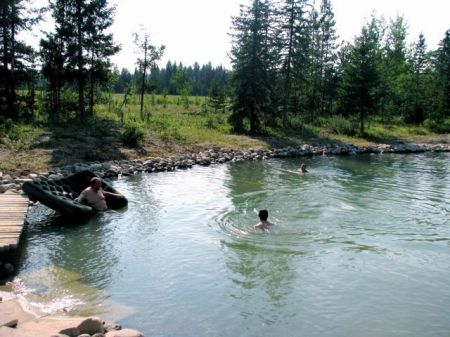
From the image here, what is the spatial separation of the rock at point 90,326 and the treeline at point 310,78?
27.0 metres

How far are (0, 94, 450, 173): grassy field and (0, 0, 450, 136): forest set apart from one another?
3.51 ft

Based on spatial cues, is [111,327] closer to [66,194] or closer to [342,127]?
[66,194]

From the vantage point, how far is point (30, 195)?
42.7 ft

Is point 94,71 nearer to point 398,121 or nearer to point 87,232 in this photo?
point 87,232

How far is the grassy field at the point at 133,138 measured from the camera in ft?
68.7

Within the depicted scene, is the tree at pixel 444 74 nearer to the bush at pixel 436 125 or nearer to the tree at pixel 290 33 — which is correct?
the bush at pixel 436 125

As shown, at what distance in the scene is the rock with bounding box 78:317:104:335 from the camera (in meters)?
6.55

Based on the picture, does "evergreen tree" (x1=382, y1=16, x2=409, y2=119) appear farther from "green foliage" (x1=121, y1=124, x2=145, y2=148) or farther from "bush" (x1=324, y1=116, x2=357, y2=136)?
"green foliage" (x1=121, y1=124, x2=145, y2=148)

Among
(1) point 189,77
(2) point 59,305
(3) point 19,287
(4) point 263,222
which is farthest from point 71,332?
(1) point 189,77

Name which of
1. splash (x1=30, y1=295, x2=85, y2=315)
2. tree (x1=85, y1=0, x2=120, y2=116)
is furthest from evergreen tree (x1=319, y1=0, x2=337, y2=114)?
splash (x1=30, y1=295, x2=85, y2=315)

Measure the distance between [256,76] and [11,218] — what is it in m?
23.9

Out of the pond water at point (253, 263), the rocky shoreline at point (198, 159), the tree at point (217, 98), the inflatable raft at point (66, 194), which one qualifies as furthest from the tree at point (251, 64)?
the inflatable raft at point (66, 194)

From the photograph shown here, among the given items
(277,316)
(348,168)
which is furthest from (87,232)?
(348,168)

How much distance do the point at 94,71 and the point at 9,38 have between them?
5.59m
